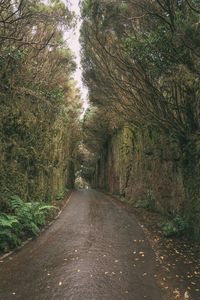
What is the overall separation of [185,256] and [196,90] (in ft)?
17.4

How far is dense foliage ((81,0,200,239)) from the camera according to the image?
29.3 ft

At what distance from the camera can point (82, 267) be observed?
7297mm

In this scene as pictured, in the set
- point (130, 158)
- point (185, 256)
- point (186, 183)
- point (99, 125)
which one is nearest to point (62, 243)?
point (185, 256)

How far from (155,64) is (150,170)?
782 centimetres

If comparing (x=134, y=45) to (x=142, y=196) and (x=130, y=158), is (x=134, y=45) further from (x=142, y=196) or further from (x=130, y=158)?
(x=130, y=158)

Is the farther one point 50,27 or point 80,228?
point 50,27

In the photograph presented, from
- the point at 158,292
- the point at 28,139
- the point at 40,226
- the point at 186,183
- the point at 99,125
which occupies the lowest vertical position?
the point at 158,292

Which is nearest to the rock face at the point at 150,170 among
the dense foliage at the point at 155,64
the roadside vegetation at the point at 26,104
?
the dense foliage at the point at 155,64

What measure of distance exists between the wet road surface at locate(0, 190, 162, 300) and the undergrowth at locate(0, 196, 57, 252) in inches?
15.0

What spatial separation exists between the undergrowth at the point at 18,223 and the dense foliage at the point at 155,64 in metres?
4.97

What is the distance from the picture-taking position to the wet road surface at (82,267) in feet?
19.6

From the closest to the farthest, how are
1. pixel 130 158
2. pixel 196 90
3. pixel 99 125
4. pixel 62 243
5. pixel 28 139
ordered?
1. pixel 62 243
2. pixel 196 90
3. pixel 28 139
4. pixel 130 158
5. pixel 99 125

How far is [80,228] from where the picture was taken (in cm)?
1141

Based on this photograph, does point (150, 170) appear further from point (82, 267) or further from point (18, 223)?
point (82, 267)
